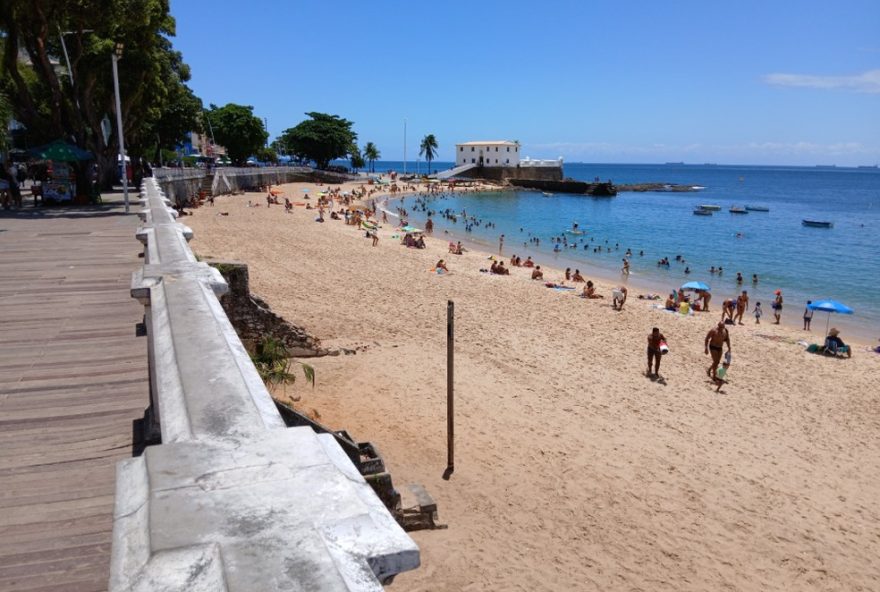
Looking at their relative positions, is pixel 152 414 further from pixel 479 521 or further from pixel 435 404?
pixel 435 404

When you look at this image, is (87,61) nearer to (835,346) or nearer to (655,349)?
(655,349)

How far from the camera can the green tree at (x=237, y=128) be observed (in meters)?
68.2

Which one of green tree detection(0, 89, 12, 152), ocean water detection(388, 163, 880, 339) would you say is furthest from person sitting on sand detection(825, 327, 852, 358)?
green tree detection(0, 89, 12, 152)

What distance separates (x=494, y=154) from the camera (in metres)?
107

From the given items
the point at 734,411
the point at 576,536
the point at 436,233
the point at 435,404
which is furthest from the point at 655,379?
the point at 436,233

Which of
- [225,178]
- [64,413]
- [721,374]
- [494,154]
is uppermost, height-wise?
[494,154]

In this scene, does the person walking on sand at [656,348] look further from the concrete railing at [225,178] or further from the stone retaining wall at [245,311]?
the concrete railing at [225,178]

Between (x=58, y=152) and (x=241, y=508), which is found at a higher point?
(x=58, y=152)

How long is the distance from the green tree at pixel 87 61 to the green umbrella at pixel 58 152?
0.98 meters

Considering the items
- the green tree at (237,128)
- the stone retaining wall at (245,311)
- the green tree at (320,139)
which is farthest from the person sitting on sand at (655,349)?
the green tree at (320,139)

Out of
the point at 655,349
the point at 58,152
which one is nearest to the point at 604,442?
the point at 655,349

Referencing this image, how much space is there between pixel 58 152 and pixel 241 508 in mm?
18851

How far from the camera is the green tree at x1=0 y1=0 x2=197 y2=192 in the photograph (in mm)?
17781

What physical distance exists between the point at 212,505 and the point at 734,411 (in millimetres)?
12800
